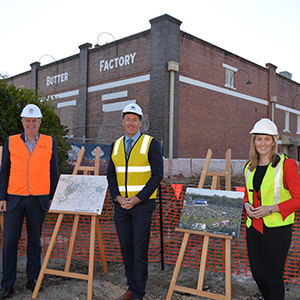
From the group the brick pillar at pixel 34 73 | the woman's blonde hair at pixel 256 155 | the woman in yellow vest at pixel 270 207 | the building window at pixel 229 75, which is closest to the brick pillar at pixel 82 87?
the brick pillar at pixel 34 73

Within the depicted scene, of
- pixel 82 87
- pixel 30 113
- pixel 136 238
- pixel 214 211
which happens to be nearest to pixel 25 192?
pixel 30 113

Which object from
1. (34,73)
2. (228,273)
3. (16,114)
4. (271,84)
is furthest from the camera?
(271,84)

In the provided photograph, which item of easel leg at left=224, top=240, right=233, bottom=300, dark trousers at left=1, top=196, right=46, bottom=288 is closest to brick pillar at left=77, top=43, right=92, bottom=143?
dark trousers at left=1, top=196, right=46, bottom=288

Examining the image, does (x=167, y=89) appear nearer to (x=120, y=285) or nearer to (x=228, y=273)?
(x=120, y=285)

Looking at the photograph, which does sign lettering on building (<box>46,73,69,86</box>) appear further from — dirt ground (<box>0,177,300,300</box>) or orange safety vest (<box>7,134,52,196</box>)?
orange safety vest (<box>7,134,52,196</box>)

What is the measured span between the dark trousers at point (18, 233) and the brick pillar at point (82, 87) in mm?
17674

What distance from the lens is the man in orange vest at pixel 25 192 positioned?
4004 mm

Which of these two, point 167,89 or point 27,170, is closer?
point 27,170

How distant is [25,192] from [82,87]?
1897 centimetres

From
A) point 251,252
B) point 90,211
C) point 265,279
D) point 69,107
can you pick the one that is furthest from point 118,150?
point 69,107

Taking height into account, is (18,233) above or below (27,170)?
below

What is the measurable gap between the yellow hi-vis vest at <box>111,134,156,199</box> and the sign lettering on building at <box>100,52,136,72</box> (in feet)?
53.1

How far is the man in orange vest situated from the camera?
400cm

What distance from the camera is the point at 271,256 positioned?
9.57ft
